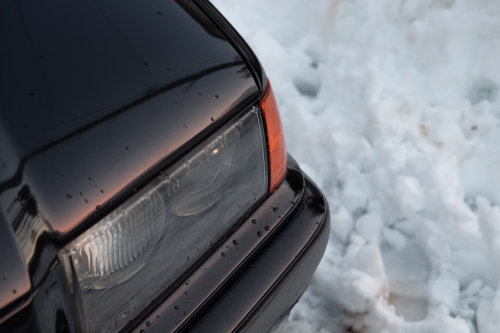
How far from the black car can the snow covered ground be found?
2.54 feet

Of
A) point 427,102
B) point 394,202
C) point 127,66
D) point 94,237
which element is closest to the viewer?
point 94,237

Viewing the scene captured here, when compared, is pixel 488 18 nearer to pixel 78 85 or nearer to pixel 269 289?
pixel 269 289

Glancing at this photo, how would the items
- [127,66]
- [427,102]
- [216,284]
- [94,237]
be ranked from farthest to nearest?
1. [427,102]
2. [216,284]
3. [127,66]
4. [94,237]

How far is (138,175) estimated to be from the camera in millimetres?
1259

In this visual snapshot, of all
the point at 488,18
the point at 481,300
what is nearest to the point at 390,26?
the point at 488,18

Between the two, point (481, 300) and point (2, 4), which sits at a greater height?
point (2, 4)

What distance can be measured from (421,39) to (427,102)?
41cm

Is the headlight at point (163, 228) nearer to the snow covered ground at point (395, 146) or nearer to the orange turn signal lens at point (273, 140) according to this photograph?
the orange turn signal lens at point (273, 140)

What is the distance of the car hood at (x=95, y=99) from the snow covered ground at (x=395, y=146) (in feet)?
3.81

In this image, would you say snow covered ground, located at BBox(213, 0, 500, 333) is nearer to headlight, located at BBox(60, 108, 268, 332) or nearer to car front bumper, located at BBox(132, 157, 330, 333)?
car front bumper, located at BBox(132, 157, 330, 333)

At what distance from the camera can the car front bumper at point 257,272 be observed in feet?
4.67

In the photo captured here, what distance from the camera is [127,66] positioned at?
137 centimetres

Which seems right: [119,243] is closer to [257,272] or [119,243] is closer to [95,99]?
[95,99]

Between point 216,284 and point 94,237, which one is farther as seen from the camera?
point 216,284
